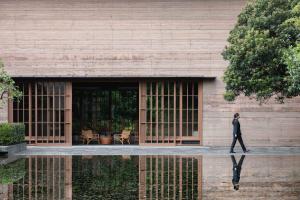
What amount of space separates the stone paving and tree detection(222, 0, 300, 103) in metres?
3.05

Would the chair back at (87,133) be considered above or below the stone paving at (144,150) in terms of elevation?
above

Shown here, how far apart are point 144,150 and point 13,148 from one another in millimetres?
5412

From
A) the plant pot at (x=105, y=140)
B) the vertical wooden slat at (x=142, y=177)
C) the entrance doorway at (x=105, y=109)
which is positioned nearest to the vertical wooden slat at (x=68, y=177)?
the vertical wooden slat at (x=142, y=177)

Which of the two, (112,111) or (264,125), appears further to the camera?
(112,111)

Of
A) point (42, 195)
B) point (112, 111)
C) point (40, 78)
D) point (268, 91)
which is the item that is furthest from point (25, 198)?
point (112, 111)

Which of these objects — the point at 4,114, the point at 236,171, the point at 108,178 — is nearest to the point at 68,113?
the point at 4,114

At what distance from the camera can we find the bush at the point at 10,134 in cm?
2404

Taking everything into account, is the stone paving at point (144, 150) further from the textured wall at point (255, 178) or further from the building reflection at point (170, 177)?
the textured wall at point (255, 178)

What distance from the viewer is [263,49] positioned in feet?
74.6

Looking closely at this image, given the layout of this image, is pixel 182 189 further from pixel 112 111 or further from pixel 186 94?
pixel 112 111

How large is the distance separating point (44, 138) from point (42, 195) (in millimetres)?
16688

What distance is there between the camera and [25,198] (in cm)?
1241

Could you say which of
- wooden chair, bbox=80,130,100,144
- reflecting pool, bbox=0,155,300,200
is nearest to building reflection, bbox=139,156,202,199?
reflecting pool, bbox=0,155,300,200

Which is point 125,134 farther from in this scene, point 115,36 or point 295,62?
point 295,62
